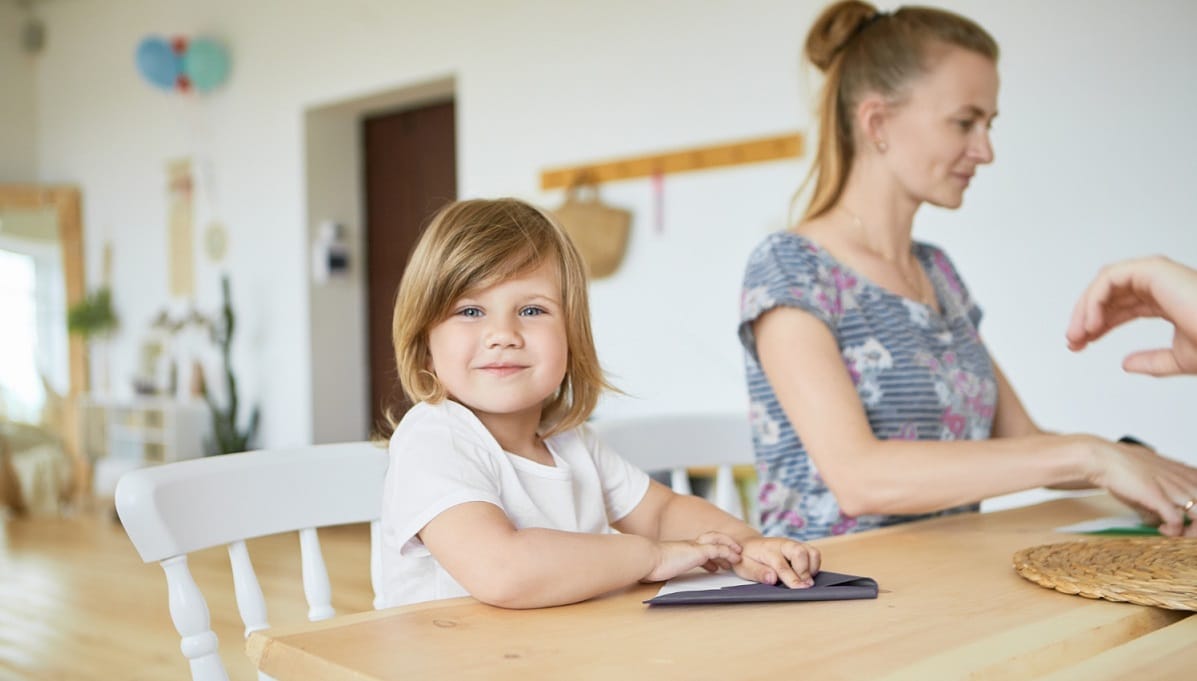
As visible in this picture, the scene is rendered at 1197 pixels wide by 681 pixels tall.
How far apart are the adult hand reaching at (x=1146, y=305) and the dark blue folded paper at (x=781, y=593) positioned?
0.46 m

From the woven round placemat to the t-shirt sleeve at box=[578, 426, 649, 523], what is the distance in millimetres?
386

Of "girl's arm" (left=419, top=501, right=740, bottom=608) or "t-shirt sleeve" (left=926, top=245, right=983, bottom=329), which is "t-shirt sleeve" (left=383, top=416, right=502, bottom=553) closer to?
"girl's arm" (left=419, top=501, right=740, bottom=608)

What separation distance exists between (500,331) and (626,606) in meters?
0.32

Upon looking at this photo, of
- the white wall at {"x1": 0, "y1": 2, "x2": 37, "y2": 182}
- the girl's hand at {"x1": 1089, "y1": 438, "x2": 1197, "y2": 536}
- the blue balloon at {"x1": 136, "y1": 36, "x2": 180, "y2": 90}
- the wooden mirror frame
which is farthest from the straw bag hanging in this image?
the white wall at {"x1": 0, "y1": 2, "x2": 37, "y2": 182}

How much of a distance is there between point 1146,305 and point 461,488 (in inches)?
31.3

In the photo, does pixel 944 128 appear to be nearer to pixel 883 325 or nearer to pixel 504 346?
pixel 883 325

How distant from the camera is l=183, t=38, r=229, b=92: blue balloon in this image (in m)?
6.19

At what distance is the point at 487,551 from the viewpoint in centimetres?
92

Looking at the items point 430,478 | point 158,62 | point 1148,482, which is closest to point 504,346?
point 430,478

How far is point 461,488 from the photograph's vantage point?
99 cm

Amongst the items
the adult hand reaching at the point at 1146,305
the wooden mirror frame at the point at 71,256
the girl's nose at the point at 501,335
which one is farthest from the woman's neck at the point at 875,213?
the wooden mirror frame at the point at 71,256

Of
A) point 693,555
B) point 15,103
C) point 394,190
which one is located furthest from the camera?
point 15,103

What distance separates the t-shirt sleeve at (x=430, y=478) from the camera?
988 millimetres

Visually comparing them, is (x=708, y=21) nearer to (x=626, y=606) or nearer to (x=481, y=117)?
(x=481, y=117)
